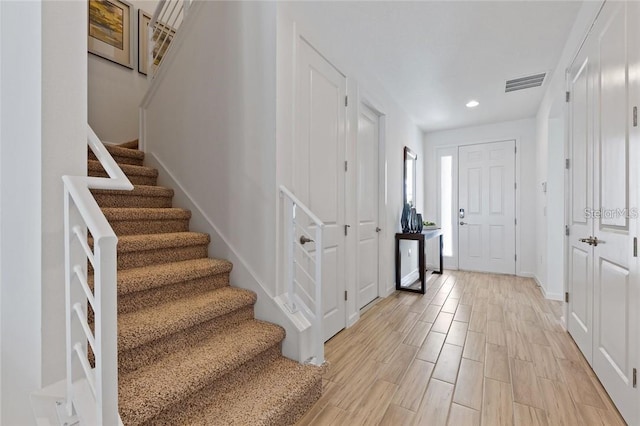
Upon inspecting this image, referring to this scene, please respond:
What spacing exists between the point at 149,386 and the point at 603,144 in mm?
2694

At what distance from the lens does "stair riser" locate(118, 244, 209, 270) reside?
67.6 inches

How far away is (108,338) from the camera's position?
2.64ft

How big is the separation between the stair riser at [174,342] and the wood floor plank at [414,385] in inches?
39.9

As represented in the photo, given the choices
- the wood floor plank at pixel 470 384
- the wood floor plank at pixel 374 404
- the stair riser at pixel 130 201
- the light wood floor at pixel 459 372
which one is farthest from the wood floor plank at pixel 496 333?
the stair riser at pixel 130 201

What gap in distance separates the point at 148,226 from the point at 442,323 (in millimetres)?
2615

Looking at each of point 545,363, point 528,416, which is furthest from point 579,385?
point 528,416

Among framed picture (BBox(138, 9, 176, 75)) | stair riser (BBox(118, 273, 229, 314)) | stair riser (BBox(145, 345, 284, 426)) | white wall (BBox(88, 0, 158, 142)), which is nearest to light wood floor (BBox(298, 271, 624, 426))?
stair riser (BBox(145, 345, 284, 426))

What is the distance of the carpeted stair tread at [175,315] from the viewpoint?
50.6 inches

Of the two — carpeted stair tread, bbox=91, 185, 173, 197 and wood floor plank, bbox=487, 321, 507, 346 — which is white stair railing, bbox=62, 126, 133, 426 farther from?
wood floor plank, bbox=487, 321, 507, 346

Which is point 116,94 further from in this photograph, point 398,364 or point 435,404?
point 435,404

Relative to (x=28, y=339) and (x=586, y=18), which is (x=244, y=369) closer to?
(x=28, y=339)

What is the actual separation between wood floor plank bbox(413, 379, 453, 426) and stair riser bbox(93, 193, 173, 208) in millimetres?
2278

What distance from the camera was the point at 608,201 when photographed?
5.68 ft

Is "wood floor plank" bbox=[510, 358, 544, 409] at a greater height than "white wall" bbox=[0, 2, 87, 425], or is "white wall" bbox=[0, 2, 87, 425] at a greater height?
"white wall" bbox=[0, 2, 87, 425]
